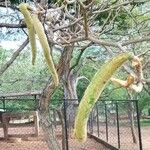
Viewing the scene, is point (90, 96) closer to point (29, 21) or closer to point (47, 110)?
point (29, 21)

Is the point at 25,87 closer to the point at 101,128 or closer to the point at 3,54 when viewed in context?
the point at 3,54

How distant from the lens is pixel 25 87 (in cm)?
2427

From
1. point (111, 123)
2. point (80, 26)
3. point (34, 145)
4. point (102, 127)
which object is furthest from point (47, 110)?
point (102, 127)

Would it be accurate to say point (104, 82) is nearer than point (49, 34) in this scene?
Yes

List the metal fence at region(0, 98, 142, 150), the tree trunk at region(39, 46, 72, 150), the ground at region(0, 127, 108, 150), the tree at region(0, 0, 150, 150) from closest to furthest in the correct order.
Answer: the tree at region(0, 0, 150, 150), the tree trunk at region(39, 46, 72, 150), the metal fence at region(0, 98, 142, 150), the ground at region(0, 127, 108, 150)

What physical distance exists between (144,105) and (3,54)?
27.3 feet

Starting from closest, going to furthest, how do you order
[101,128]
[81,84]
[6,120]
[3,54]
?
→ 1. [6,120]
2. [101,128]
3. [3,54]
4. [81,84]

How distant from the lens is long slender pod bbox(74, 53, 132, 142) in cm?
103

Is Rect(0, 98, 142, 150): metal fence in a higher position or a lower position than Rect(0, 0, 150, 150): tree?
lower

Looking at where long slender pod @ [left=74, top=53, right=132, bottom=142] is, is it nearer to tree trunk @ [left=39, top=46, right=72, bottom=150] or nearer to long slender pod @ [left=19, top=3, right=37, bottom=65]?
long slender pod @ [left=19, top=3, right=37, bottom=65]

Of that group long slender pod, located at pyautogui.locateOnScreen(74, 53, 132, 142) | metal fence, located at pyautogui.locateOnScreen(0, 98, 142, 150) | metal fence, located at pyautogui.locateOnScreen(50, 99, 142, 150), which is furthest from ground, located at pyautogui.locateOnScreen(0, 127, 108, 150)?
long slender pod, located at pyautogui.locateOnScreen(74, 53, 132, 142)

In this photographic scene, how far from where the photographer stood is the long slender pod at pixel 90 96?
1034 millimetres

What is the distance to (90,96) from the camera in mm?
1038

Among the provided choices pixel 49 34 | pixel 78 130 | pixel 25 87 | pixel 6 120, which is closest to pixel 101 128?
pixel 6 120
